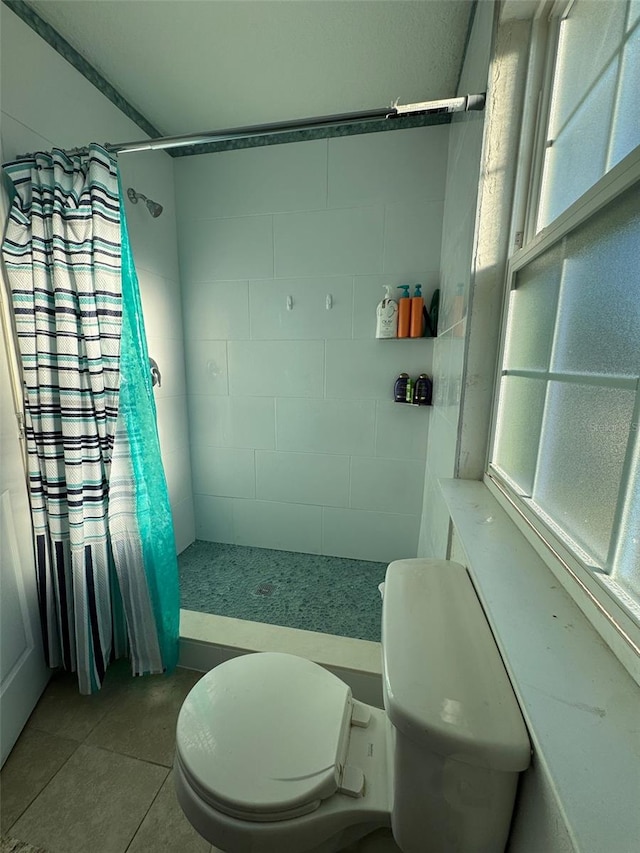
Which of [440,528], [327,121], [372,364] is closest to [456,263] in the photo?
[327,121]

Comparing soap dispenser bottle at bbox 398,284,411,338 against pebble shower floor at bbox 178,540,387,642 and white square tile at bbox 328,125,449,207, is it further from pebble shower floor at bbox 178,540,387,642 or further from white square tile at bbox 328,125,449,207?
pebble shower floor at bbox 178,540,387,642

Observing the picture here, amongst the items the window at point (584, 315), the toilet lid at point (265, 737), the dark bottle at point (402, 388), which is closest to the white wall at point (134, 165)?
the dark bottle at point (402, 388)

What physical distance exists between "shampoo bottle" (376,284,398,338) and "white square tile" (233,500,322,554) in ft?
3.52

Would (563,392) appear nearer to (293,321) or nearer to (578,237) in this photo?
(578,237)

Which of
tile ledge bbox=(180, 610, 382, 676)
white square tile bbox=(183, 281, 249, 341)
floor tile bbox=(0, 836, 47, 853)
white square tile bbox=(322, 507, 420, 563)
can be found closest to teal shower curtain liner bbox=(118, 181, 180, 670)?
tile ledge bbox=(180, 610, 382, 676)

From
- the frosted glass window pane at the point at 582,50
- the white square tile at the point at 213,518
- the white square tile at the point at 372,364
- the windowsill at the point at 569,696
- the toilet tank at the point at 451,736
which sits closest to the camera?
the windowsill at the point at 569,696

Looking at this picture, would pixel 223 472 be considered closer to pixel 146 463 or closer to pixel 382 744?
pixel 146 463

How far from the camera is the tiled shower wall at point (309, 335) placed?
1690mm

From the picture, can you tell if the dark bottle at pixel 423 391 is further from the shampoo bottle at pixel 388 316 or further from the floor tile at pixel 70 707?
the floor tile at pixel 70 707

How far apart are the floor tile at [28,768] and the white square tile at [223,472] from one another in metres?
1.22

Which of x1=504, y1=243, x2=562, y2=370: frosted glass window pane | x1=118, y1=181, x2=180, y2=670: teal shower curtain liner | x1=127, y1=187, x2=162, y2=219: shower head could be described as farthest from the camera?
x1=127, y1=187, x2=162, y2=219: shower head

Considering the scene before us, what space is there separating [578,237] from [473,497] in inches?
24.1

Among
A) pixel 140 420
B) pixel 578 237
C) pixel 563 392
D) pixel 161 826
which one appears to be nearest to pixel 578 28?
pixel 578 237

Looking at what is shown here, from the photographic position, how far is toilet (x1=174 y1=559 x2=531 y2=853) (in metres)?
0.46
